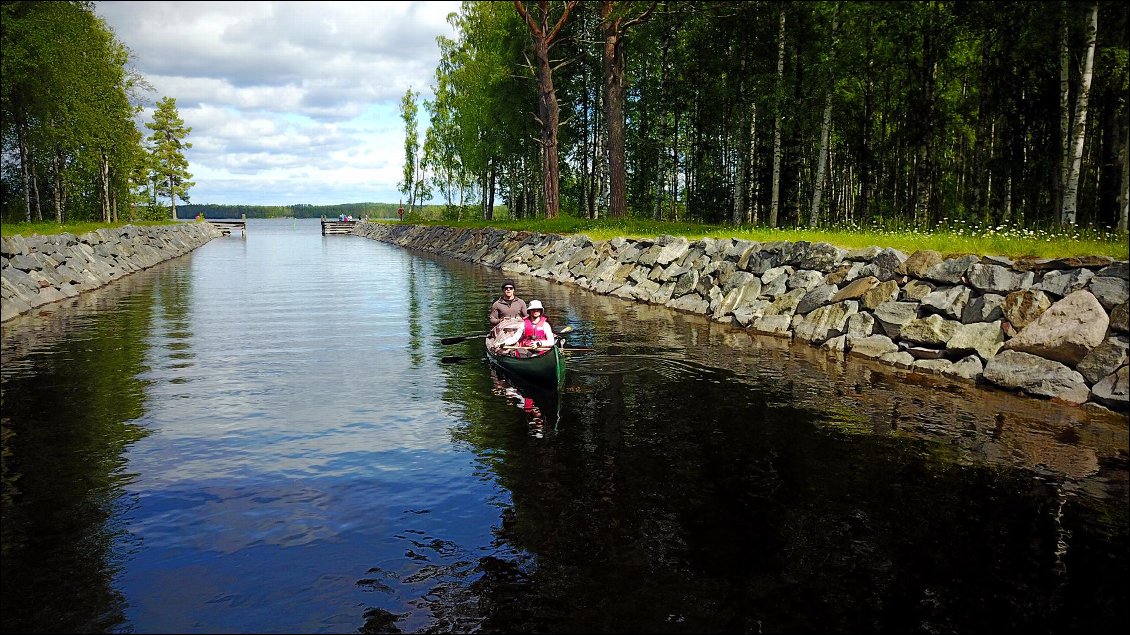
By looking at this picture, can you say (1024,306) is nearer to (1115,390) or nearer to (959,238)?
(1115,390)

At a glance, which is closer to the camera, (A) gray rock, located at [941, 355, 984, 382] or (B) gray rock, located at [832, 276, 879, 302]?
(A) gray rock, located at [941, 355, 984, 382]

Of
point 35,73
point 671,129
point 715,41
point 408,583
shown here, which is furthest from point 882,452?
point 35,73

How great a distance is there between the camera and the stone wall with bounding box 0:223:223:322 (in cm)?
2564

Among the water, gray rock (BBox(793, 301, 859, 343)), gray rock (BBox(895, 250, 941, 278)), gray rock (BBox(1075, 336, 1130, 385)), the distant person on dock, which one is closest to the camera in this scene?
the water

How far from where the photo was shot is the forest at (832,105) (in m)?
30.7

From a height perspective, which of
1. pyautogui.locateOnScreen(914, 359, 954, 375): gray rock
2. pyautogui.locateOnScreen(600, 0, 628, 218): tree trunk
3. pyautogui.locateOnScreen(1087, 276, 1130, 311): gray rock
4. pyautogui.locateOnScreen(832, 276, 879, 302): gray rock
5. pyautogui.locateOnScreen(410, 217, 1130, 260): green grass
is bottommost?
pyautogui.locateOnScreen(914, 359, 954, 375): gray rock

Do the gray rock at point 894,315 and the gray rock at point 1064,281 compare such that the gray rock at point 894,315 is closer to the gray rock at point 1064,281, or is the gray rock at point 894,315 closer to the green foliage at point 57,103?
the gray rock at point 1064,281

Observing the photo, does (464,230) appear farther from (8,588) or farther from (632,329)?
(8,588)

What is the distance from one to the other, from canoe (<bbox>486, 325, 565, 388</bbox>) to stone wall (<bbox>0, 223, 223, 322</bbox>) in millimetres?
17227

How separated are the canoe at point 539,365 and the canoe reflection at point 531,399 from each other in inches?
6.7

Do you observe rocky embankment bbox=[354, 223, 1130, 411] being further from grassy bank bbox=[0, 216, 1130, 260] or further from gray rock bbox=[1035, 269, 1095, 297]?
grassy bank bbox=[0, 216, 1130, 260]

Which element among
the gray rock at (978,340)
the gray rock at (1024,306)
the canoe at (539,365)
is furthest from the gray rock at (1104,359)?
the canoe at (539,365)

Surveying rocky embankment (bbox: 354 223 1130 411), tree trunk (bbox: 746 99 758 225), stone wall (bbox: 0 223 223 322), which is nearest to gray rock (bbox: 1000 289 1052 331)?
rocky embankment (bbox: 354 223 1130 411)

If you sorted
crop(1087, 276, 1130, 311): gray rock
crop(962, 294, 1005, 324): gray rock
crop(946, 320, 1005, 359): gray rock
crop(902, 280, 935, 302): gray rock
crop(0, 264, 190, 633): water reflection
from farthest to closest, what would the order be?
1. crop(902, 280, 935, 302): gray rock
2. crop(962, 294, 1005, 324): gray rock
3. crop(946, 320, 1005, 359): gray rock
4. crop(1087, 276, 1130, 311): gray rock
5. crop(0, 264, 190, 633): water reflection
